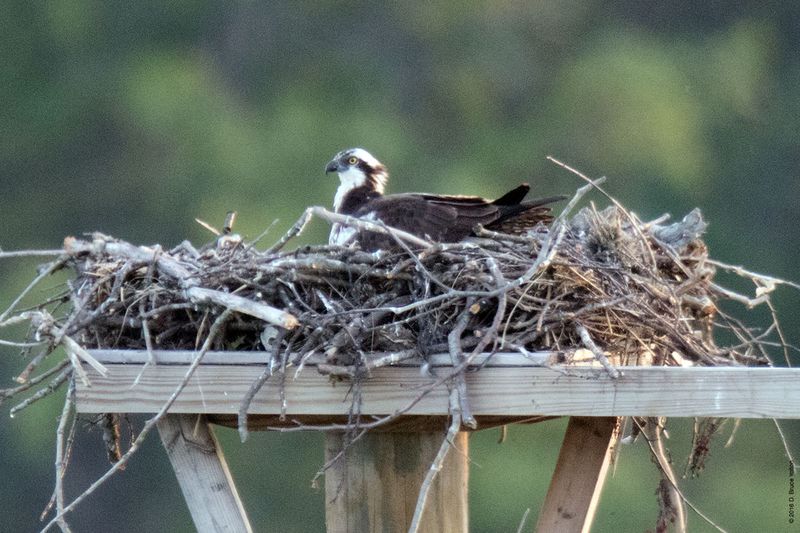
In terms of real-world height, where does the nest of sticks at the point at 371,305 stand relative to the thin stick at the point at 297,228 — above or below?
below

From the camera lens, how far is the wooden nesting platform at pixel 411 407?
9.72 feet

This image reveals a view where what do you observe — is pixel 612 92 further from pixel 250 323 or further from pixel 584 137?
pixel 250 323

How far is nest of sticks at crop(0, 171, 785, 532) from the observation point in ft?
9.93

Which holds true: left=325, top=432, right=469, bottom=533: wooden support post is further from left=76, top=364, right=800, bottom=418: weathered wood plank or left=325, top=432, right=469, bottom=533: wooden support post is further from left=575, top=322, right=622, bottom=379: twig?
left=575, top=322, right=622, bottom=379: twig

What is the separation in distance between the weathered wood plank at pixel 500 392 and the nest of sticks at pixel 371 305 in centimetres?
6

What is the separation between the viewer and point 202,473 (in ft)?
10.6

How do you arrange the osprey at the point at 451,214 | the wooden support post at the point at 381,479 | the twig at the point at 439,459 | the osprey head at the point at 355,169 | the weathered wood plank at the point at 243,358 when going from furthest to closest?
the osprey head at the point at 355,169 → the osprey at the point at 451,214 → the wooden support post at the point at 381,479 → the weathered wood plank at the point at 243,358 → the twig at the point at 439,459

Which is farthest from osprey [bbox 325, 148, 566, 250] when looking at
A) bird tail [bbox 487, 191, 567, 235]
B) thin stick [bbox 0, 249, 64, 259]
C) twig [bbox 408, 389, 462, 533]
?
twig [bbox 408, 389, 462, 533]

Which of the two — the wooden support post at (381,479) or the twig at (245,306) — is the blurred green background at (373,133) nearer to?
the wooden support post at (381,479)

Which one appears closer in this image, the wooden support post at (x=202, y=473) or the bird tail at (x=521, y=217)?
the wooden support post at (x=202, y=473)

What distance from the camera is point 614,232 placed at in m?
3.74

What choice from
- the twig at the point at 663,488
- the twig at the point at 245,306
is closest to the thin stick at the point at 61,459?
the twig at the point at 245,306

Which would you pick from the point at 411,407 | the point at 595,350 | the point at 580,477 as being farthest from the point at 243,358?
the point at 580,477

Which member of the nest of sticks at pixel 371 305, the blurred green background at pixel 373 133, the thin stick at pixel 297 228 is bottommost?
the nest of sticks at pixel 371 305
